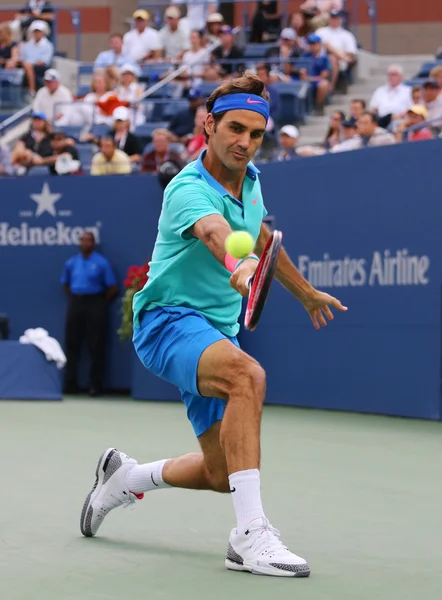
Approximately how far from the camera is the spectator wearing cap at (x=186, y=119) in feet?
48.3

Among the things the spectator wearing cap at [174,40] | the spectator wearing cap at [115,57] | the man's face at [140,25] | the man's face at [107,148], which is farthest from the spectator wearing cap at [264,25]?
the man's face at [107,148]

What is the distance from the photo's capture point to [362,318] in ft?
36.0

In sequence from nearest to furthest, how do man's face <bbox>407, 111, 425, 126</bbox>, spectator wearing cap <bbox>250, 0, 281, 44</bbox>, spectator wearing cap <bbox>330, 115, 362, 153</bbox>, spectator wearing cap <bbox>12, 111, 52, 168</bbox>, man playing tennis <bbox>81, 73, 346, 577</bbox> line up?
man playing tennis <bbox>81, 73, 346, 577</bbox> → man's face <bbox>407, 111, 425, 126</bbox> → spectator wearing cap <bbox>330, 115, 362, 153</bbox> → spectator wearing cap <bbox>12, 111, 52, 168</bbox> → spectator wearing cap <bbox>250, 0, 281, 44</bbox>

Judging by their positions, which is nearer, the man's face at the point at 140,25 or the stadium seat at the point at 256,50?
the stadium seat at the point at 256,50

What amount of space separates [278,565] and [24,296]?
32.8 feet

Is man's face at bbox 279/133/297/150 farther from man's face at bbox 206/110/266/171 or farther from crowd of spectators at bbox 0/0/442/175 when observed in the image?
man's face at bbox 206/110/266/171

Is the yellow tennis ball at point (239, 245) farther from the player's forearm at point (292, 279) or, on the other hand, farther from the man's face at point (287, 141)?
the man's face at point (287, 141)

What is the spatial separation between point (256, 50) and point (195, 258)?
1260 cm

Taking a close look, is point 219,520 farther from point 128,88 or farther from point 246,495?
point 128,88

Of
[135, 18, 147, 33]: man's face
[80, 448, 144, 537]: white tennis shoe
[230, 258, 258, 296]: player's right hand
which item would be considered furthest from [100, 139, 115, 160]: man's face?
[230, 258, 258, 296]: player's right hand

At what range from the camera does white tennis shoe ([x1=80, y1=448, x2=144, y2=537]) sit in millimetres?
5180

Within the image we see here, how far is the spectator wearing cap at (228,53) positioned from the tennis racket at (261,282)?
494 inches

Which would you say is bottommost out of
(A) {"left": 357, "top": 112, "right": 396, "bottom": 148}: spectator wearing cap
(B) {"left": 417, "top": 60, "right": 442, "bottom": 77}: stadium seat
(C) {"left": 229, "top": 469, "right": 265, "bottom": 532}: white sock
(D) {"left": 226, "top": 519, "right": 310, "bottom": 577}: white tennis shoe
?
(D) {"left": 226, "top": 519, "right": 310, "bottom": 577}: white tennis shoe

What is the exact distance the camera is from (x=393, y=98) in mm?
13938
